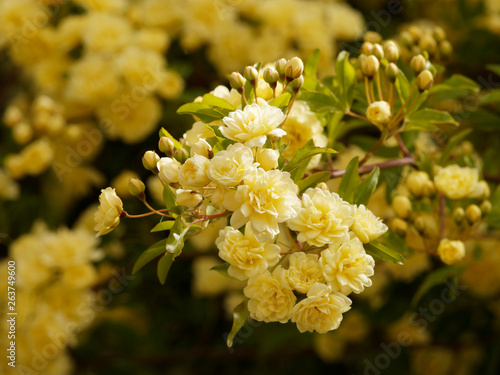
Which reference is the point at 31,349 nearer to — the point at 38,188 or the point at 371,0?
the point at 38,188

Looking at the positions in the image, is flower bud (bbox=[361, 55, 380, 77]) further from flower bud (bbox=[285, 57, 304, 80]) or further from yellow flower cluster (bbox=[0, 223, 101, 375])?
yellow flower cluster (bbox=[0, 223, 101, 375])

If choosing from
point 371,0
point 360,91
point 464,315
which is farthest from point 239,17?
point 464,315

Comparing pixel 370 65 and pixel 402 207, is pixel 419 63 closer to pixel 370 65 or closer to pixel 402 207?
pixel 370 65

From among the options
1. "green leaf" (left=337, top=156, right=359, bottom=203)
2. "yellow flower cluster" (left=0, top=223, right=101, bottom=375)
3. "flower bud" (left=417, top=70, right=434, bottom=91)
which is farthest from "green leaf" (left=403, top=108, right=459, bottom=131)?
"yellow flower cluster" (left=0, top=223, right=101, bottom=375)

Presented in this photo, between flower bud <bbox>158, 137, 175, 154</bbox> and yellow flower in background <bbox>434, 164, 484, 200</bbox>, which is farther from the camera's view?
yellow flower in background <bbox>434, 164, 484, 200</bbox>

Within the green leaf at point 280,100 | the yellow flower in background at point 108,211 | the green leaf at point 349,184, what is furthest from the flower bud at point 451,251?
the yellow flower in background at point 108,211

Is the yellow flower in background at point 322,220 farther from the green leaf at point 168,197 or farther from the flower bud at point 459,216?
the flower bud at point 459,216
